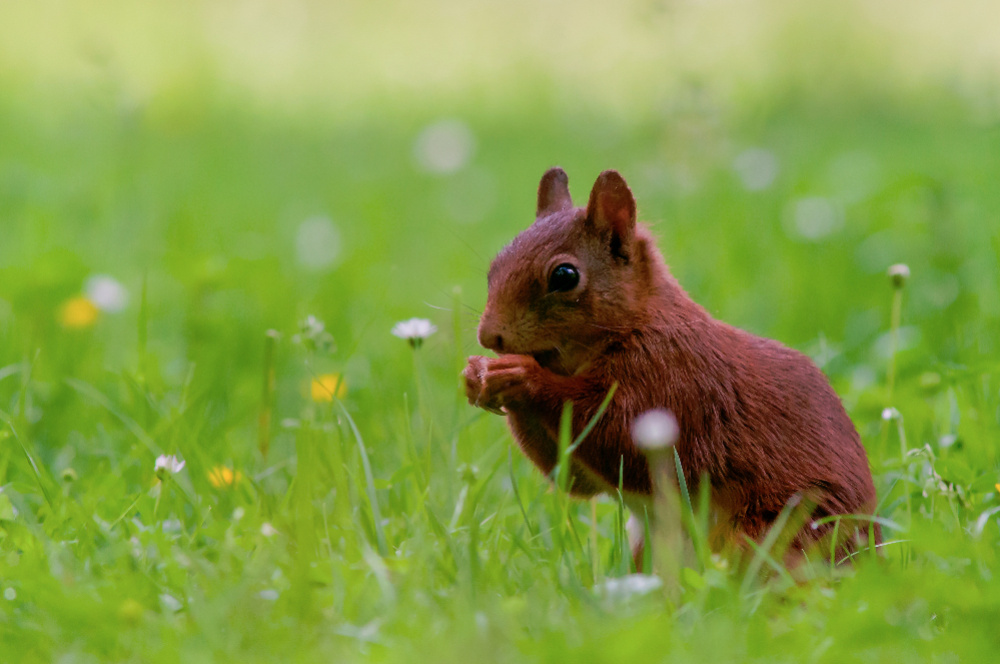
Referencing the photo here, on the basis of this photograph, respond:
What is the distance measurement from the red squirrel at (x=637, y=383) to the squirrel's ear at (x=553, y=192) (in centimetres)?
26

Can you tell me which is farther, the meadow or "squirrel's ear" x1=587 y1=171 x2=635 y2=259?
"squirrel's ear" x1=587 y1=171 x2=635 y2=259

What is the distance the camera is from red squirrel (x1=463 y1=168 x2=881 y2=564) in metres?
2.41

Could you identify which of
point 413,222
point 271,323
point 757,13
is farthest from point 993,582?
point 757,13

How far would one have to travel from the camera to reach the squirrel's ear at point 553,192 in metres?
2.90

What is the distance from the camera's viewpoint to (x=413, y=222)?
6.48 m

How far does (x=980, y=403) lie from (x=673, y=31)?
2.20 m

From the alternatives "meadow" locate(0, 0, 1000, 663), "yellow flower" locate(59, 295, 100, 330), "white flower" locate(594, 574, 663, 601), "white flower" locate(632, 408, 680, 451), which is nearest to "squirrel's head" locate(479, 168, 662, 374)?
"white flower" locate(632, 408, 680, 451)

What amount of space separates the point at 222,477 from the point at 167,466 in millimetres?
213

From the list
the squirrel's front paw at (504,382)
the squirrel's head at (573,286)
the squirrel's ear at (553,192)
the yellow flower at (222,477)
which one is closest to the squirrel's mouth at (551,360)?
the squirrel's head at (573,286)

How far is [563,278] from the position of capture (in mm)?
2506

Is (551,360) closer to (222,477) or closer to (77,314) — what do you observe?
(222,477)

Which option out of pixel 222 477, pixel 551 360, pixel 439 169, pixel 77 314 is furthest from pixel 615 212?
pixel 439 169

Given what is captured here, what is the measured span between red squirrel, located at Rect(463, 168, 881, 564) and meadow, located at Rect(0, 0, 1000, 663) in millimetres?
172

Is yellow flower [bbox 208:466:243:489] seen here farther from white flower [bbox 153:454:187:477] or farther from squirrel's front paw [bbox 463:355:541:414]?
squirrel's front paw [bbox 463:355:541:414]
